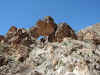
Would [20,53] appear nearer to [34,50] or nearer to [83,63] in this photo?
[34,50]

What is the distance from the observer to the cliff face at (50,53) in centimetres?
559

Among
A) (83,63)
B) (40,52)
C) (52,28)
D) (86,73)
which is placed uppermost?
(52,28)

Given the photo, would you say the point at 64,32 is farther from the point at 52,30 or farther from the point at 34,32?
the point at 34,32

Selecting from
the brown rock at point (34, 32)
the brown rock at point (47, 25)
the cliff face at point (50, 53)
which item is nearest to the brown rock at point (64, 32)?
the cliff face at point (50, 53)

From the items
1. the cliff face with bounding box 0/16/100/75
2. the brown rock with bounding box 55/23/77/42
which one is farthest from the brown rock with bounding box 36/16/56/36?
the brown rock with bounding box 55/23/77/42

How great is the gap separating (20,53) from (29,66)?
1.71 metres

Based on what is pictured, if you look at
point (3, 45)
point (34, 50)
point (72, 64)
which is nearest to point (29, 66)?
point (34, 50)

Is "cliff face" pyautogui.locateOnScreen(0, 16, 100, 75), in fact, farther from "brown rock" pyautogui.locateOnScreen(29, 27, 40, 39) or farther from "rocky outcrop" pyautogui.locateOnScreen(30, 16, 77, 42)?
"brown rock" pyautogui.locateOnScreen(29, 27, 40, 39)

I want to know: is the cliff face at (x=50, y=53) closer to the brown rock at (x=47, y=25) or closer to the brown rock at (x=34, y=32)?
the brown rock at (x=47, y=25)

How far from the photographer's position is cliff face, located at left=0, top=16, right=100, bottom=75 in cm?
559

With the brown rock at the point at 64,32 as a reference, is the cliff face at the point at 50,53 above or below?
below

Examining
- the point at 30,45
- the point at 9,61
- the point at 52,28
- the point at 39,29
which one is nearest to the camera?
the point at 9,61

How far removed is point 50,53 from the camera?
292 inches

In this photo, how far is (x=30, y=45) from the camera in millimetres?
9688
